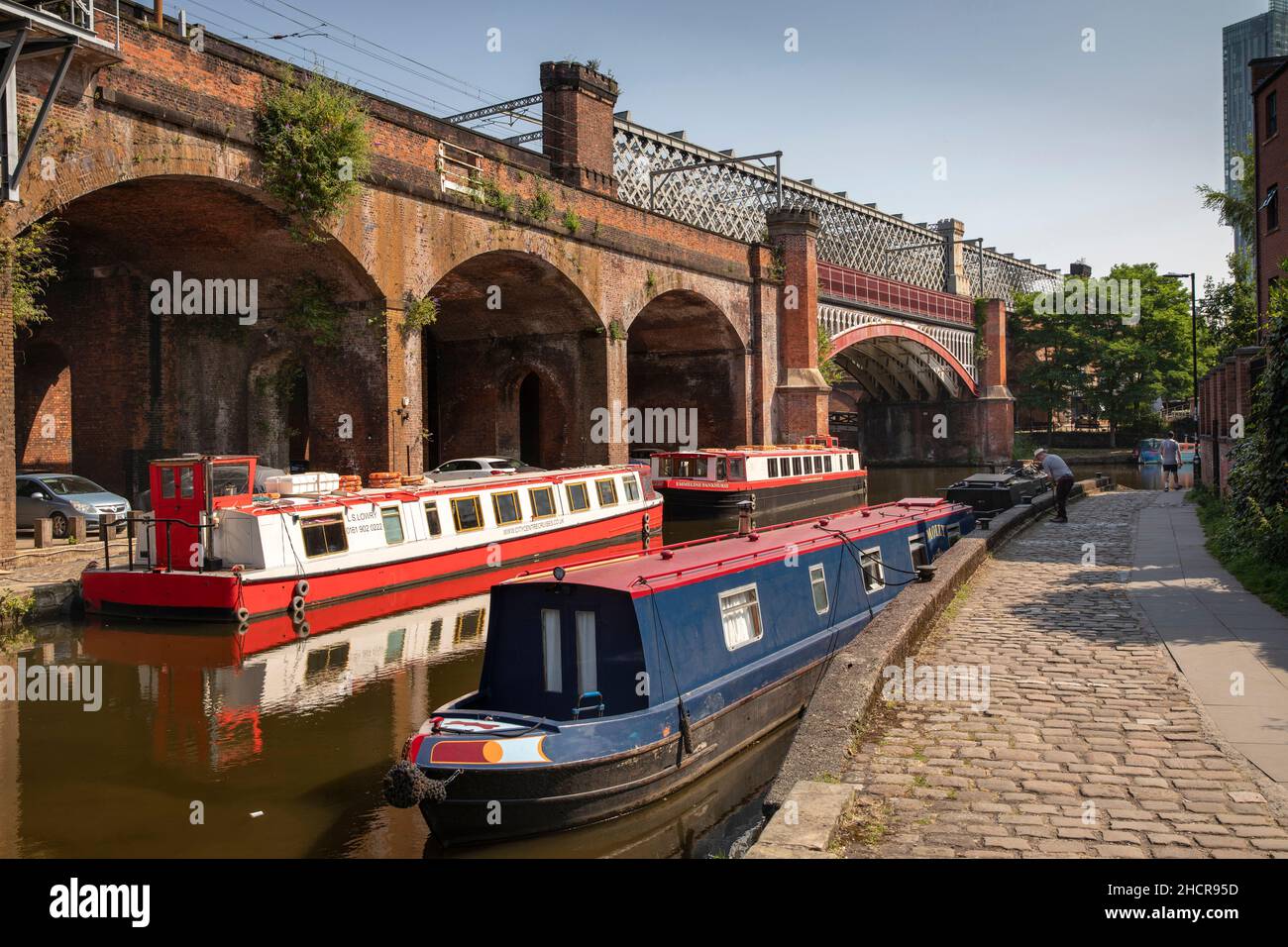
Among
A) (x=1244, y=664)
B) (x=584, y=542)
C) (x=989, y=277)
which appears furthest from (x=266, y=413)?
(x=989, y=277)

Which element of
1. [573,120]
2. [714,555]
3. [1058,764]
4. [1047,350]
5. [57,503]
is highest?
[573,120]

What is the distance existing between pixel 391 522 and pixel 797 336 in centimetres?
2247

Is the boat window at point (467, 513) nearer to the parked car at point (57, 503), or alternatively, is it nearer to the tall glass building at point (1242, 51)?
the parked car at point (57, 503)

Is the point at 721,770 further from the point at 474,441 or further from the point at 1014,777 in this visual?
the point at 474,441

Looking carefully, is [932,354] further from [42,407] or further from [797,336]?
[42,407]

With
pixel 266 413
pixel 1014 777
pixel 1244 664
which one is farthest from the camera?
pixel 266 413

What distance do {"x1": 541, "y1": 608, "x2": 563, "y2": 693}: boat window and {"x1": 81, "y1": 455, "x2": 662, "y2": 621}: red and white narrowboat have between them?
20.4 feet

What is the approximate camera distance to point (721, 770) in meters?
7.86

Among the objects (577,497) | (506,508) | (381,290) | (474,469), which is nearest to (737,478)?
(474,469)

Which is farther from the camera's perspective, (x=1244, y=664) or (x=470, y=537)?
(x=470, y=537)

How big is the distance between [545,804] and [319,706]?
4.21m

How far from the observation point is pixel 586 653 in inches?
290

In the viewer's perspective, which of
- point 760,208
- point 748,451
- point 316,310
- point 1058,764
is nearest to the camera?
point 1058,764

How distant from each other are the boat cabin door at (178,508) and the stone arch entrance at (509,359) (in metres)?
10.4
